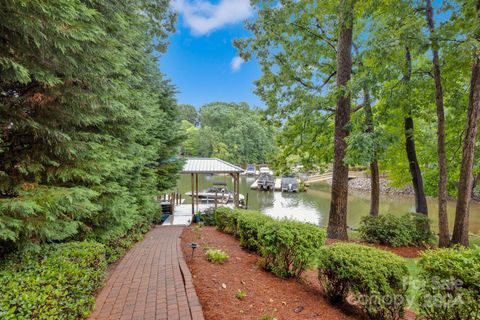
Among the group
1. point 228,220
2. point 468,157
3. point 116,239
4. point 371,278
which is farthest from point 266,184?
point 371,278

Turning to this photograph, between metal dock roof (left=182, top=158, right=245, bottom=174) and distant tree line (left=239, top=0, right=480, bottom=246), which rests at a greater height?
distant tree line (left=239, top=0, right=480, bottom=246)

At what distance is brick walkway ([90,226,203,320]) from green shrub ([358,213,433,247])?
5.70 meters

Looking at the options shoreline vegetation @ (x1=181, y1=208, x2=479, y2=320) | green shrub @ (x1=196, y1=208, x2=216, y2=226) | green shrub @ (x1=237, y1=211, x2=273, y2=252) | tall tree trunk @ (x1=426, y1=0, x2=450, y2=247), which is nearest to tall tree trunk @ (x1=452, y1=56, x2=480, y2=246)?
tall tree trunk @ (x1=426, y1=0, x2=450, y2=247)

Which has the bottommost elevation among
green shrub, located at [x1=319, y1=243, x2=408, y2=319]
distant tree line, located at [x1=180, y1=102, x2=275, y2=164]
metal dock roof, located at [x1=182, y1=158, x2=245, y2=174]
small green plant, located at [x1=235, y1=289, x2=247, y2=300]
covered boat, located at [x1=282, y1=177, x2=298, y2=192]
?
small green plant, located at [x1=235, y1=289, x2=247, y2=300]

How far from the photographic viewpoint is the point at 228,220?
25.0 ft

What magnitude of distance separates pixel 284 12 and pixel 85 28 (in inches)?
281

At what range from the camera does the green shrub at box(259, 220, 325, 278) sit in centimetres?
379

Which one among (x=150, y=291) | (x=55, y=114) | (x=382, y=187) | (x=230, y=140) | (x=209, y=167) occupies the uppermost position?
(x=230, y=140)

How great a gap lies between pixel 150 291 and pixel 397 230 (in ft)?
22.9

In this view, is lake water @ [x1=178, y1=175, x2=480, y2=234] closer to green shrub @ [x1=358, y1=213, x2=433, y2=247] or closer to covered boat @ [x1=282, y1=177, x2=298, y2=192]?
covered boat @ [x1=282, y1=177, x2=298, y2=192]

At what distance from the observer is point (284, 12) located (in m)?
7.81

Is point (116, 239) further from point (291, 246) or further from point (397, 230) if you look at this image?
point (397, 230)

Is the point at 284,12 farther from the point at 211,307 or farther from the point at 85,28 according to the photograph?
the point at 211,307

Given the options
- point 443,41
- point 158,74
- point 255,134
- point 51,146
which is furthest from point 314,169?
point 255,134
